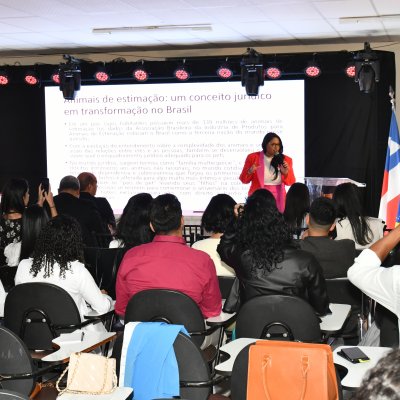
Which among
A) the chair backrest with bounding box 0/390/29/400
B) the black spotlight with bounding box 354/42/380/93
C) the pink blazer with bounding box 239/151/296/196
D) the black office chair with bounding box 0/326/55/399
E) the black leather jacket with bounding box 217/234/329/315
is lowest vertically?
the black office chair with bounding box 0/326/55/399

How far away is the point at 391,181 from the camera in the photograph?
893 centimetres

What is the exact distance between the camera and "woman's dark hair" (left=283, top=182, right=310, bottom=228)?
248 inches

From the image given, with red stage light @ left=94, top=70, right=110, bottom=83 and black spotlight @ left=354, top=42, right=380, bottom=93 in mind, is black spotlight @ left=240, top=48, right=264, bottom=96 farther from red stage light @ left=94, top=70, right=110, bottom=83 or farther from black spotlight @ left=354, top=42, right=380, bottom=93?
red stage light @ left=94, top=70, right=110, bottom=83

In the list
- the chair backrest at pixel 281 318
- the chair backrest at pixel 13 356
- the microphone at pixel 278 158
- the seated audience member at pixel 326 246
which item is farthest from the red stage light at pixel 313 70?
the chair backrest at pixel 13 356

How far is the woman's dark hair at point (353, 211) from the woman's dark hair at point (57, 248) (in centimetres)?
227

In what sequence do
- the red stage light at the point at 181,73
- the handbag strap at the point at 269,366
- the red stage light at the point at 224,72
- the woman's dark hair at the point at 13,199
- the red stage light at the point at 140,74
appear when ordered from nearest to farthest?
the handbag strap at the point at 269,366
the woman's dark hair at the point at 13,199
the red stage light at the point at 224,72
the red stage light at the point at 181,73
the red stage light at the point at 140,74

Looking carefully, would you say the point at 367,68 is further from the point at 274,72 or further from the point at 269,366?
the point at 269,366

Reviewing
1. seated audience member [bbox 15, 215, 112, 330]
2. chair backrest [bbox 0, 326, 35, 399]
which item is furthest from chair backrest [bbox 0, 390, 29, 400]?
seated audience member [bbox 15, 215, 112, 330]

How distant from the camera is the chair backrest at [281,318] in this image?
3391mm

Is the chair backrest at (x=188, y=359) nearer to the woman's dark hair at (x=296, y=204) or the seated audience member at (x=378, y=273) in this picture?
the seated audience member at (x=378, y=273)

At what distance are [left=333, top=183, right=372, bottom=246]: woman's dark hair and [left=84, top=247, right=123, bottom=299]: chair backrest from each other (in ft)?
5.65

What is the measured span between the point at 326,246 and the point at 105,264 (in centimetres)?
153

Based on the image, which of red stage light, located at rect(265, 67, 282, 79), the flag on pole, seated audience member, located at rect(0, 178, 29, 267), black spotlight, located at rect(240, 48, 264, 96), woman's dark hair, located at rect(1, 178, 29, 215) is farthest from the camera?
red stage light, located at rect(265, 67, 282, 79)

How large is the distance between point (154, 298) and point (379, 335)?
3.79ft
